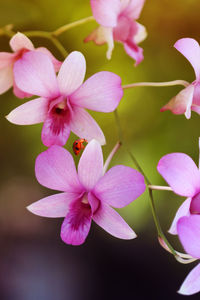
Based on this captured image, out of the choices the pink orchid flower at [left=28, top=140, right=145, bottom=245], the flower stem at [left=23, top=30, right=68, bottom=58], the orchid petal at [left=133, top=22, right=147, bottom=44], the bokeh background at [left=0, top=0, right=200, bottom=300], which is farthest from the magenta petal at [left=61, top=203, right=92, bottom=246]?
the bokeh background at [left=0, top=0, right=200, bottom=300]

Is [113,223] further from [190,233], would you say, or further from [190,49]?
[190,49]

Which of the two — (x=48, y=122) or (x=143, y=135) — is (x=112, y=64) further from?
(x=48, y=122)

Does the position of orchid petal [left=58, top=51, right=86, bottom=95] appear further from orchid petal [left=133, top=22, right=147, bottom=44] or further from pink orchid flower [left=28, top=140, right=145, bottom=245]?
orchid petal [left=133, top=22, right=147, bottom=44]

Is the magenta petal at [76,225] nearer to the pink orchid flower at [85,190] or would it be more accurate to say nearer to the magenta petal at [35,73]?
the pink orchid flower at [85,190]

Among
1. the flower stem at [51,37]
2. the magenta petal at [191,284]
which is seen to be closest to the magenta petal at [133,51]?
the flower stem at [51,37]

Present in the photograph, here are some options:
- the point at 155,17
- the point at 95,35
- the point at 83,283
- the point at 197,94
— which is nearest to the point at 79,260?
the point at 83,283
